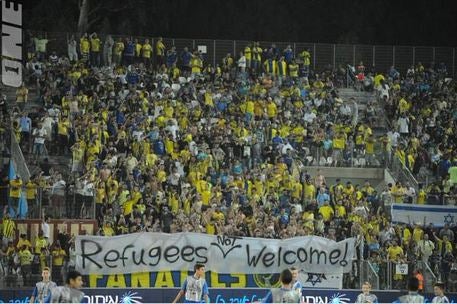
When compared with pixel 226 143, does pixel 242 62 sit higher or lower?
higher

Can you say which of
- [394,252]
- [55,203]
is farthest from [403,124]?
[55,203]

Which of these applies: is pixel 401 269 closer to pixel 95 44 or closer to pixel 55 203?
pixel 55 203

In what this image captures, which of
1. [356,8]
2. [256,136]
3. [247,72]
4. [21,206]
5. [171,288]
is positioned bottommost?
[171,288]

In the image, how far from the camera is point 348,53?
1919 inches

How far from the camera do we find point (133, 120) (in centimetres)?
3928

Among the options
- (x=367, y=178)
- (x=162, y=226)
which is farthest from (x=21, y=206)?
(x=367, y=178)

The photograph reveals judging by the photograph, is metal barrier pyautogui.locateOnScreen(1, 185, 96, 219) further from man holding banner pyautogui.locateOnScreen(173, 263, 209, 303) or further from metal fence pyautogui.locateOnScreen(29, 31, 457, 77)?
metal fence pyautogui.locateOnScreen(29, 31, 457, 77)

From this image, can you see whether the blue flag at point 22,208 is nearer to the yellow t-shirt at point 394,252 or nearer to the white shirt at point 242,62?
the yellow t-shirt at point 394,252

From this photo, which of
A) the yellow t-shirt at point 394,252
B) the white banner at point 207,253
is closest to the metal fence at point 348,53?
the yellow t-shirt at point 394,252

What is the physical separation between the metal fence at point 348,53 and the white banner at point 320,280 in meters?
17.5

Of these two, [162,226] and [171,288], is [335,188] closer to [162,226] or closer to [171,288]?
[162,226]

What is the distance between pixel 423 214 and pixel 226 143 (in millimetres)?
7180

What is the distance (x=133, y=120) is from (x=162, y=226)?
6818mm

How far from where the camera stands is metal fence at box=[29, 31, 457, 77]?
47.9 meters
